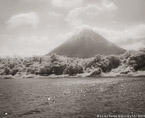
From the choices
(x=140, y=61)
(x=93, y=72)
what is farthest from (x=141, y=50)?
(x=93, y=72)

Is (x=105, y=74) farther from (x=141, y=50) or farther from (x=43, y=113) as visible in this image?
(x=43, y=113)

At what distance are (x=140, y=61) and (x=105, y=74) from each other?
119 feet

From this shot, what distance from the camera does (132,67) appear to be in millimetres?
181000

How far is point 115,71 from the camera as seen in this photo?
193m

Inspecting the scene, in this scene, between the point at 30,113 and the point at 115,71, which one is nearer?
the point at 30,113

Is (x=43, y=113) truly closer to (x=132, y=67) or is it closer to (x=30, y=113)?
(x=30, y=113)

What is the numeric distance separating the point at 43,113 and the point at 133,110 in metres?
16.8

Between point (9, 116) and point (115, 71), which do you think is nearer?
point (9, 116)

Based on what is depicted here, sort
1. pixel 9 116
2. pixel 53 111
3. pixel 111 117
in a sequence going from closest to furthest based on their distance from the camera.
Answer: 1. pixel 111 117
2. pixel 9 116
3. pixel 53 111

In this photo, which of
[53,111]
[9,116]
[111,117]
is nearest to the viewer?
[111,117]

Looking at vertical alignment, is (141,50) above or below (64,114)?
above

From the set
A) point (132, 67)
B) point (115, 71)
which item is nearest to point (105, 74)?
point (115, 71)

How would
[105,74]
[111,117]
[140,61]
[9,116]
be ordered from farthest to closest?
1. [105,74]
2. [140,61]
3. [9,116]
4. [111,117]

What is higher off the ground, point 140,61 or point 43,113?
point 140,61
